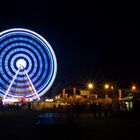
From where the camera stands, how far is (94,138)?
37.9 feet

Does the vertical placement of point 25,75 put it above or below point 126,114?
above

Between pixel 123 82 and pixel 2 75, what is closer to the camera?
pixel 2 75

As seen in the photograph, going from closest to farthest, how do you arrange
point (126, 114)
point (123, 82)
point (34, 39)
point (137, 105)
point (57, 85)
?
1. point (126, 114)
2. point (137, 105)
3. point (34, 39)
4. point (123, 82)
5. point (57, 85)

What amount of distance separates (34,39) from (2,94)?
917 cm

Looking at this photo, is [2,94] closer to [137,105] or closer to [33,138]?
[137,105]

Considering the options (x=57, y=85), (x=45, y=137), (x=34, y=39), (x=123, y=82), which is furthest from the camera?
(x=57, y=85)

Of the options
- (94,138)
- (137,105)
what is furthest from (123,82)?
(94,138)

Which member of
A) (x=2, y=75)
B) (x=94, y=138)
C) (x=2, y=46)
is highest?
(x=2, y=46)

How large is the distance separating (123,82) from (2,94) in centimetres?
3201

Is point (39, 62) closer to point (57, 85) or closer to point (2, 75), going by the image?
point (2, 75)

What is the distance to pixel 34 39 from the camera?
1886 inches

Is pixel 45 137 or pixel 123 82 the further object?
pixel 123 82

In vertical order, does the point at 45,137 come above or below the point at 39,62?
below

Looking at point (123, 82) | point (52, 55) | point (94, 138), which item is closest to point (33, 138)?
point (94, 138)
